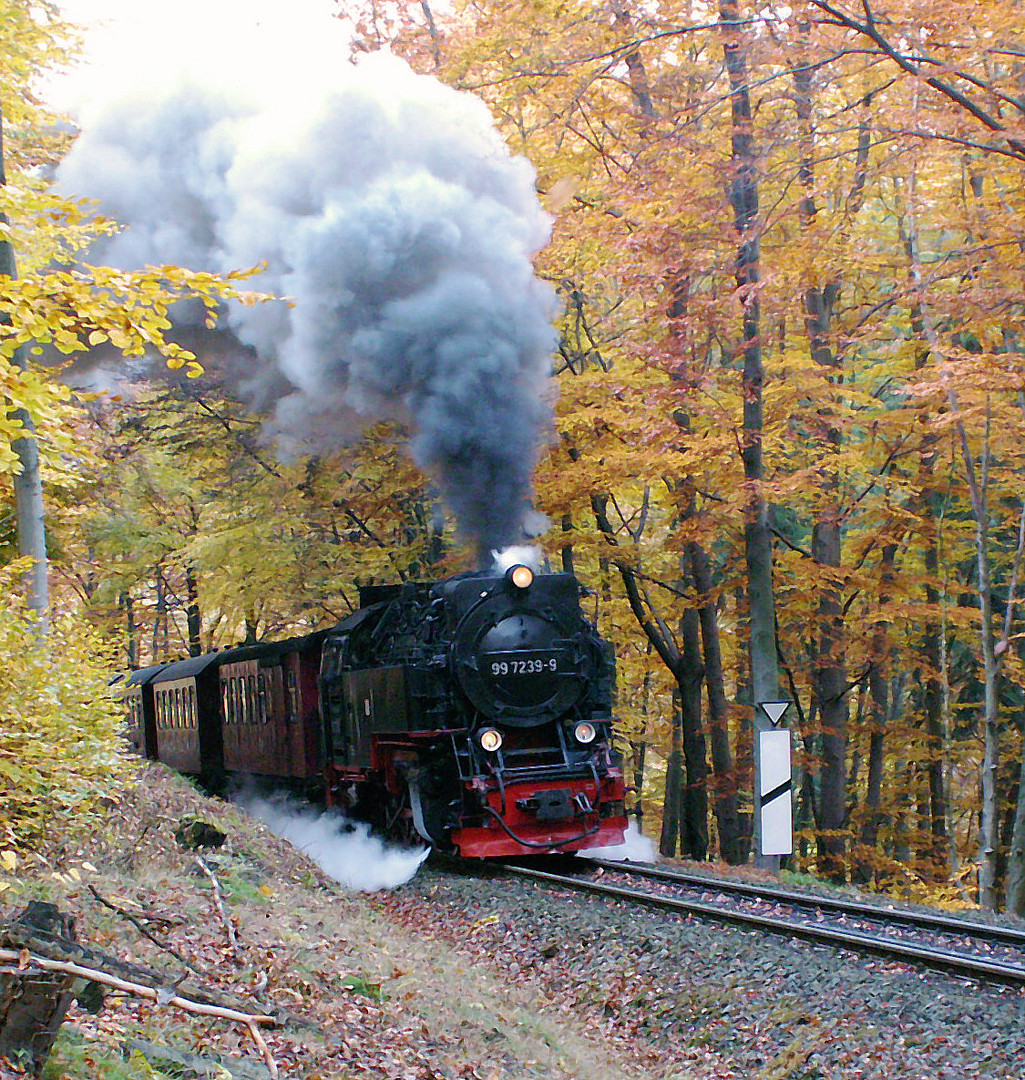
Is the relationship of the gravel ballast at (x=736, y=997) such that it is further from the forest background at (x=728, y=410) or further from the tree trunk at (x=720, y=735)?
the tree trunk at (x=720, y=735)

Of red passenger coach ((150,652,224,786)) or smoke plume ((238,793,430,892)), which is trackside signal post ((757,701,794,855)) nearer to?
smoke plume ((238,793,430,892))

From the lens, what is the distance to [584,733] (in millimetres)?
11602

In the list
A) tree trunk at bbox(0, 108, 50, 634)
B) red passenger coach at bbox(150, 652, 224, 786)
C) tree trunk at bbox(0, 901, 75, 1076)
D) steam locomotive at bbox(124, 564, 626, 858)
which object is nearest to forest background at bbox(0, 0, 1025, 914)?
tree trunk at bbox(0, 108, 50, 634)

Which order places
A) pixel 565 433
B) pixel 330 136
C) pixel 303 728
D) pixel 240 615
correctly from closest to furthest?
pixel 330 136 → pixel 303 728 → pixel 565 433 → pixel 240 615

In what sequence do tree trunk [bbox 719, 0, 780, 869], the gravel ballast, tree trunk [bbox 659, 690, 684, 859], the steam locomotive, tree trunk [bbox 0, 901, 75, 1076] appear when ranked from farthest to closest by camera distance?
tree trunk [bbox 659, 690, 684, 859], tree trunk [bbox 719, 0, 780, 869], the steam locomotive, the gravel ballast, tree trunk [bbox 0, 901, 75, 1076]

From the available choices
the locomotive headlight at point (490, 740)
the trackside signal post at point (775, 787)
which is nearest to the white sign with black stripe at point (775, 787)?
the trackside signal post at point (775, 787)

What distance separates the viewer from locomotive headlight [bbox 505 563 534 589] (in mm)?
11391

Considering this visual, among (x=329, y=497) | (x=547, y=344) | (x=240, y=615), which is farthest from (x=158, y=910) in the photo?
(x=240, y=615)

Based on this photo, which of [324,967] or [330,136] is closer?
[324,967]

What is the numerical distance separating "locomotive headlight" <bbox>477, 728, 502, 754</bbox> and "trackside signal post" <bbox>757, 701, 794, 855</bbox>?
248cm

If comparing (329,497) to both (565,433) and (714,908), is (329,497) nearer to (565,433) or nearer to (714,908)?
(565,433)

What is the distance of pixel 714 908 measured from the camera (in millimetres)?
8438

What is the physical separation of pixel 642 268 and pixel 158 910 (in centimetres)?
903

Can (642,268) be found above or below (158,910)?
above
